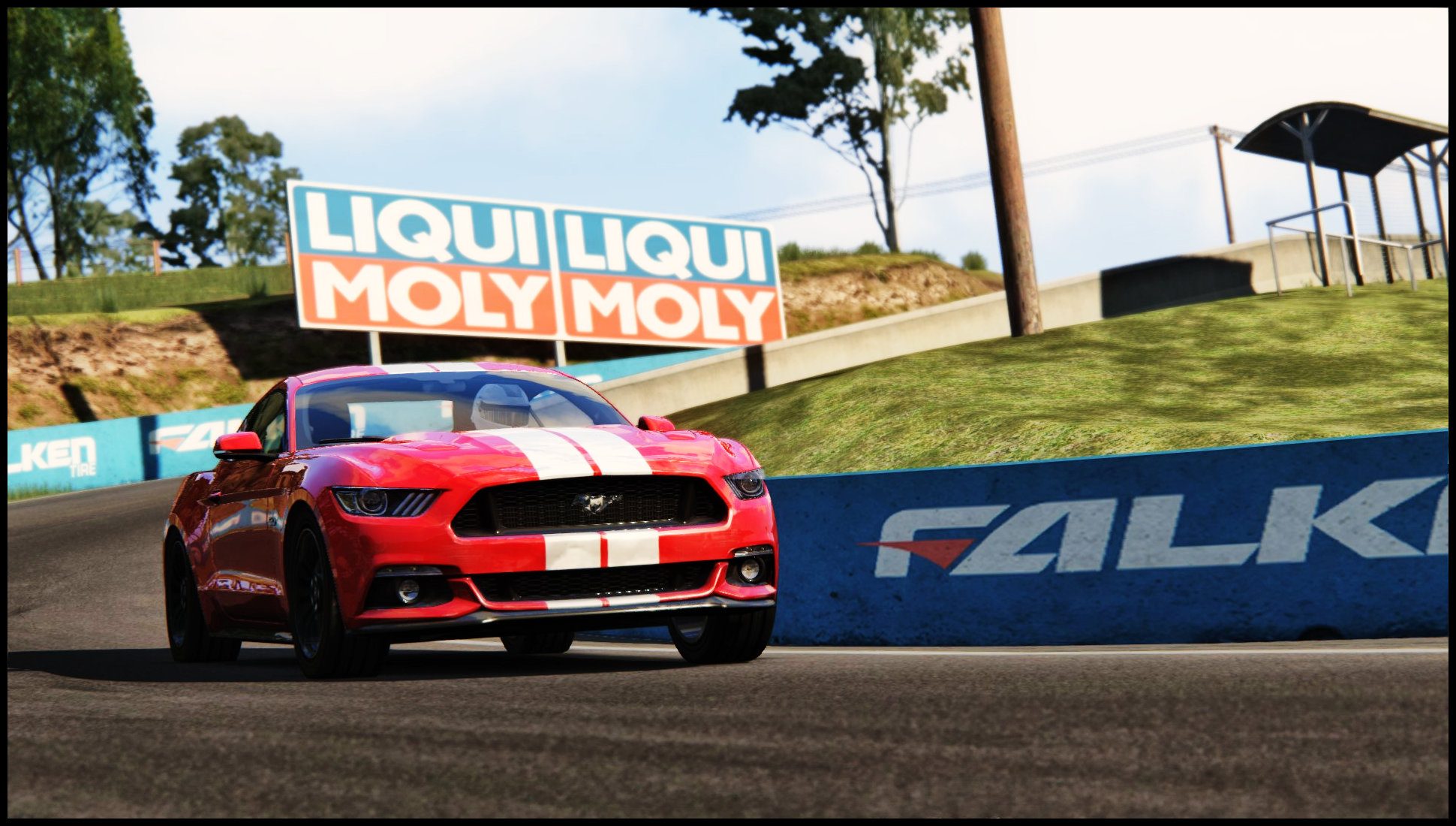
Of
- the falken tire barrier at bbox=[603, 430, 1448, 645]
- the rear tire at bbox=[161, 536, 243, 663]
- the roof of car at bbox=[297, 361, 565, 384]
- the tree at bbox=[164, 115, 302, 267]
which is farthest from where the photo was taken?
the tree at bbox=[164, 115, 302, 267]

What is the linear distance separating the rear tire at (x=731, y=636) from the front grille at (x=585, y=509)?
1.90 feet

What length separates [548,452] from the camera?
24.0ft

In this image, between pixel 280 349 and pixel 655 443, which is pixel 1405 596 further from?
pixel 280 349

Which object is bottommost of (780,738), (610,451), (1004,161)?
(780,738)

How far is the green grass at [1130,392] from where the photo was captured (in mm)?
16078

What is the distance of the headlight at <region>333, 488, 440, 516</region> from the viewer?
710cm

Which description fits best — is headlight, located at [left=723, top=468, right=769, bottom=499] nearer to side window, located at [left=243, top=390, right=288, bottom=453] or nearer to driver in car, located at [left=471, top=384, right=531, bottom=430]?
driver in car, located at [left=471, top=384, right=531, bottom=430]

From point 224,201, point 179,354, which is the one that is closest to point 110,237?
point 224,201

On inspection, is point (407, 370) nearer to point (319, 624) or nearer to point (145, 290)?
point (319, 624)

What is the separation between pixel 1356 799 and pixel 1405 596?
4.52 metres

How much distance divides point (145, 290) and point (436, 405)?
4770 cm

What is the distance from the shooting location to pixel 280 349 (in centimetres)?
4578

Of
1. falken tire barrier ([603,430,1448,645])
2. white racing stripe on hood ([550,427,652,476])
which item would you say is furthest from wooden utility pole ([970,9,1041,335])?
white racing stripe on hood ([550,427,652,476])

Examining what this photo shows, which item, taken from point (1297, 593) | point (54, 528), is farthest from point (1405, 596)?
point (54, 528)
